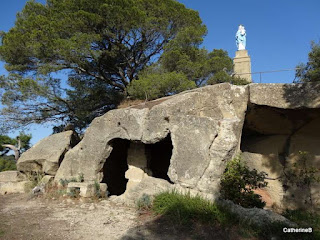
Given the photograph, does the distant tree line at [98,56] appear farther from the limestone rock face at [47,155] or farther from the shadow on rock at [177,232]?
the shadow on rock at [177,232]

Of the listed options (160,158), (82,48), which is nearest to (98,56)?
(82,48)

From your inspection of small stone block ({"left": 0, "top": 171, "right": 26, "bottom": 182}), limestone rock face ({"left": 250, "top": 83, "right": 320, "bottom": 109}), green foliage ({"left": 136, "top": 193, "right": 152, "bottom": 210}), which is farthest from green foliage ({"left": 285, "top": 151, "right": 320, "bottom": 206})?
small stone block ({"left": 0, "top": 171, "right": 26, "bottom": 182})

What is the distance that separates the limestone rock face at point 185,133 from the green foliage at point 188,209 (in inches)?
19.3

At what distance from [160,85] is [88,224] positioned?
22.8 ft

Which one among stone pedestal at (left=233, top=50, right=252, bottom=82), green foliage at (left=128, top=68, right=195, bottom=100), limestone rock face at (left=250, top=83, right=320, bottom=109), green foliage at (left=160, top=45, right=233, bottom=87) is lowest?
limestone rock face at (left=250, top=83, right=320, bottom=109)

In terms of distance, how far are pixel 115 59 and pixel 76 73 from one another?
187 centimetres

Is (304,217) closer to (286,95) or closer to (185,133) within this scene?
(286,95)

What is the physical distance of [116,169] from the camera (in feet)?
31.9

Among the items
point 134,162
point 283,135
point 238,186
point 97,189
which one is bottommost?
point 97,189

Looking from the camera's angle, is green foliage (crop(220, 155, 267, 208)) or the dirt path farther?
green foliage (crop(220, 155, 267, 208))

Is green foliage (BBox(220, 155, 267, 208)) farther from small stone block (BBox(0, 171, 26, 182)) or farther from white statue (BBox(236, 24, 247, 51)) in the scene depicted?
white statue (BBox(236, 24, 247, 51))

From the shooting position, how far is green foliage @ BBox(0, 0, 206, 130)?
1134cm

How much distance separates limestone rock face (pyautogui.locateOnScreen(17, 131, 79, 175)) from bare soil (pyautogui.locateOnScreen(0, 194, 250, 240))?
6.71 ft

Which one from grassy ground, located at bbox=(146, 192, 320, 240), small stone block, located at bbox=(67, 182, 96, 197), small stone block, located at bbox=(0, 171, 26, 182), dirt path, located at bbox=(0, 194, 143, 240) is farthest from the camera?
small stone block, located at bbox=(0, 171, 26, 182)
